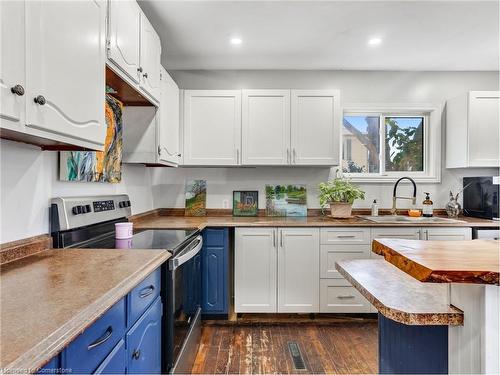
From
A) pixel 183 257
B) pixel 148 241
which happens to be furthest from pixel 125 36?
pixel 183 257

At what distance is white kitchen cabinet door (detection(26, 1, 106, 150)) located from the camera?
0.99m

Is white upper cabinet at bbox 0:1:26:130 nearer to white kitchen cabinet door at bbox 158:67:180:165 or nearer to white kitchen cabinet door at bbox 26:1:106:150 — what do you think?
white kitchen cabinet door at bbox 26:1:106:150

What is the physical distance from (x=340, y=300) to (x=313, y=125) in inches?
66.7

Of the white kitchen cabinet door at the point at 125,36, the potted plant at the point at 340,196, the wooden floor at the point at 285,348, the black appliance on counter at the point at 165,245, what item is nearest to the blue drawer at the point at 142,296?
the black appliance on counter at the point at 165,245

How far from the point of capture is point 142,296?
1.29 m

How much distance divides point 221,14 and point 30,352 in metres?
2.36

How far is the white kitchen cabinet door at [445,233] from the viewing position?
2795 millimetres

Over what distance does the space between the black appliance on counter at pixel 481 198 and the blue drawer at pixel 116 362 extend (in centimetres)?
336

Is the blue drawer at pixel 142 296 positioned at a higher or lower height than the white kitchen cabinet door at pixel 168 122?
lower

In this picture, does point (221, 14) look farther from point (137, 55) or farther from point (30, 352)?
point (30, 352)

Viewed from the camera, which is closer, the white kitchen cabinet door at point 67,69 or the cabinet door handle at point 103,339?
the cabinet door handle at point 103,339

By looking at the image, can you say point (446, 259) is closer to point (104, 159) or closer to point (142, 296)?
point (142, 296)

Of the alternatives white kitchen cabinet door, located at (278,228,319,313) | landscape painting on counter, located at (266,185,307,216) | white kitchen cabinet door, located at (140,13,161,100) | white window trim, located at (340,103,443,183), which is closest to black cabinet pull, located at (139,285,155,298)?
white kitchen cabinet door, located at (140,13,161,100)

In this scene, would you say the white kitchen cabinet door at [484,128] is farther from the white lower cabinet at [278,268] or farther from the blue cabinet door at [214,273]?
the blue cabinet door at [214,273]
